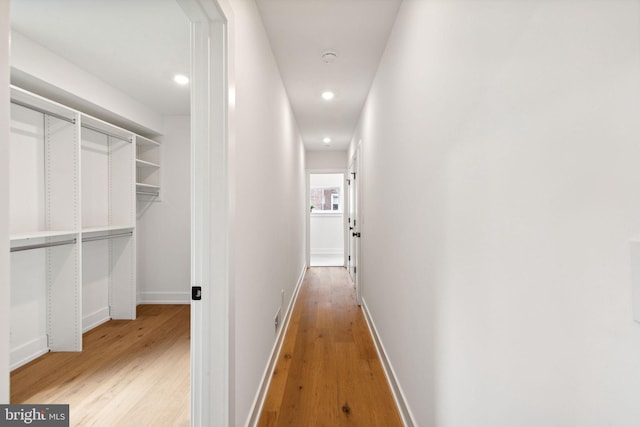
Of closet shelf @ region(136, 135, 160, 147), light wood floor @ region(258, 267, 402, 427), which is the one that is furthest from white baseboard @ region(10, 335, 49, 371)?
closet shelf @ region(136, 135, 160, 147)

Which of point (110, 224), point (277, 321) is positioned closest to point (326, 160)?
point (110, 224)

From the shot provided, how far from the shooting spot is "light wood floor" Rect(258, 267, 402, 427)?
186 centimetres

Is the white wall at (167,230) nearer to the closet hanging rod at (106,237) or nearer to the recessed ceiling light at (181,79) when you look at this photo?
the closet hanging rod at (106,237)

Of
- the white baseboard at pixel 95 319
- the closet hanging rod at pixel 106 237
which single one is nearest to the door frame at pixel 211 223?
the closet hanging rod at pixel 106 237

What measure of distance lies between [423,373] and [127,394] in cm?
201

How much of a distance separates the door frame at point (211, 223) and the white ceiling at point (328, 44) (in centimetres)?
87

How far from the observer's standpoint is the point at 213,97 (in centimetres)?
130

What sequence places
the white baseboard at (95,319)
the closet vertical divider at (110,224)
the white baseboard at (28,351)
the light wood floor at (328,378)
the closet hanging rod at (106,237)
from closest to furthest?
the light wood floor at (328,378), the white baseboard at (28,351), the closet hanging rod at (106,237), the white baseboard at (95,319), the closet vertical divider at (110,224)

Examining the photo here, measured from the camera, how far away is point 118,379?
92.4 inches

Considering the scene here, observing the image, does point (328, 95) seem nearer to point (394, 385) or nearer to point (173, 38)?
point (173, 38)

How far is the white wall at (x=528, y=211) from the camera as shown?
20.2 inches

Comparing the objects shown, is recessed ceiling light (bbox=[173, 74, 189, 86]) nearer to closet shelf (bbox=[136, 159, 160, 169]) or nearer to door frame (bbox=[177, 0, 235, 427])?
closet shelf (bbox=[136, 159, 160, 169])

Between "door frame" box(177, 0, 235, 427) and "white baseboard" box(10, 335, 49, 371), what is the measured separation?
2317 millimetres

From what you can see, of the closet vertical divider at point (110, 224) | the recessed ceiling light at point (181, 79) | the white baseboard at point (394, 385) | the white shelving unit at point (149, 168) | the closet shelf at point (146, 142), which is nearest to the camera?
the white baseboard at point (394, 385)
